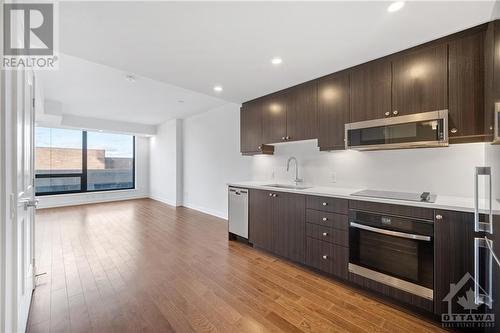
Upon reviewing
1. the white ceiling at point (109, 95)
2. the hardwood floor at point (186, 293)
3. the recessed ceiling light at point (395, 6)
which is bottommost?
the hardwood floor at point (186, 293)

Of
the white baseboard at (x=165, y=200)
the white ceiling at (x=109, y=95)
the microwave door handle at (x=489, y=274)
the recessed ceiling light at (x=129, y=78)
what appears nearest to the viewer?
the microwave door handle at (x=489, y=274)

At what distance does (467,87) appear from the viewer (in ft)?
6.07

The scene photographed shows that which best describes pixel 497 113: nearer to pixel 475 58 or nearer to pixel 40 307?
pixel 475 58

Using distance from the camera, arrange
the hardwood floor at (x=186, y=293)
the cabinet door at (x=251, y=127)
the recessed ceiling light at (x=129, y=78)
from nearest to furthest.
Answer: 1. the hardwood floor at (x=186, y=293)
2. the recessed ceiling light at (x=129, y=78)
3. the cabinet door at (x=251, y=127)

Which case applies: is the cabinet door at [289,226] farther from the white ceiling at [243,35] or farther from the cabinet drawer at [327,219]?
the white ceiling at [243,35]

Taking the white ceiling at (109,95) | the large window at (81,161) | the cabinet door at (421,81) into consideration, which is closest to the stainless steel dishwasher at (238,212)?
the white ceiling at (109,95)

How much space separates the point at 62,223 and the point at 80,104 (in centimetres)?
285

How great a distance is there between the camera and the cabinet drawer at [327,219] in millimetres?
2307

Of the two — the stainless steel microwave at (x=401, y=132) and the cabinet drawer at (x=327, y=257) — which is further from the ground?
the stainless steel microwave at (x=401, y=132)

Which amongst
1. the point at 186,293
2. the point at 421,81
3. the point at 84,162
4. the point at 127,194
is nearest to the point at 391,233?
the point at 421,81

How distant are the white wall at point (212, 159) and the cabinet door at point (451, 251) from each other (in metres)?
3.14

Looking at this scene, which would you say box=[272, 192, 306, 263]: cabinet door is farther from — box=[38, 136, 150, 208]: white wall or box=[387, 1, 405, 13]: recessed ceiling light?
box=[38, 136, 150, 208]: white wall

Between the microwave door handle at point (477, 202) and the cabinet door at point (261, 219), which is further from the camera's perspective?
the cabinet door at point (261, 219)

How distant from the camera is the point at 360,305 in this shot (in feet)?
6.54
